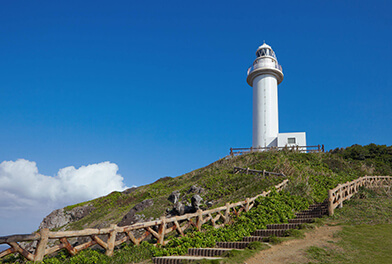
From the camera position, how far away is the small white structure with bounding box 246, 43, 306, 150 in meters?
35.6

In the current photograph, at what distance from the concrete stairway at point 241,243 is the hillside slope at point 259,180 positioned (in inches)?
95.6

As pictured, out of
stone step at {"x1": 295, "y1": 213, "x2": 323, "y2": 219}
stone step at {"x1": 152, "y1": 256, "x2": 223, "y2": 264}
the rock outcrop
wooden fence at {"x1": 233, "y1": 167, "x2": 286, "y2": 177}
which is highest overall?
wooden fence at {"x1": 233, "y1": 167, "x2": 286, "y2": 177}

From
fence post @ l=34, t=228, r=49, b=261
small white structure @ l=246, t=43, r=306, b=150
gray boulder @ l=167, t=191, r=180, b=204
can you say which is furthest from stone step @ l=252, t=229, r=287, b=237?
small white structure @ l=246, t=43, r=306, b=150

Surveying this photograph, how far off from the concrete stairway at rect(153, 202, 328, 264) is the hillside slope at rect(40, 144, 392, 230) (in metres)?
2.43

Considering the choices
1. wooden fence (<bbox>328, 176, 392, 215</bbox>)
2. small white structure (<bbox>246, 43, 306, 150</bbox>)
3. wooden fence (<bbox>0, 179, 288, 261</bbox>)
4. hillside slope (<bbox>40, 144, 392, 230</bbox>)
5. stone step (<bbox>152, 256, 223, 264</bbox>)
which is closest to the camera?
wooden fence (<bbox>0, 179, 288, 261</bbox>)

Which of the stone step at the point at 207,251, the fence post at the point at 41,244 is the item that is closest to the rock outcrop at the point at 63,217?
the stone step at the point at 207,251

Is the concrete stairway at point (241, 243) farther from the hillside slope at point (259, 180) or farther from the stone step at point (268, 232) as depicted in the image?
the hillside slope at point (259, 180)

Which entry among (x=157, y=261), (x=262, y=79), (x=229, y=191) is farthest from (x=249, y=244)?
(x=262, y=79)

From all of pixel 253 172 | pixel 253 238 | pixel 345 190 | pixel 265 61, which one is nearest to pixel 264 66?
pixel 265 61

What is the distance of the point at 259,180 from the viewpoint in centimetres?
2064

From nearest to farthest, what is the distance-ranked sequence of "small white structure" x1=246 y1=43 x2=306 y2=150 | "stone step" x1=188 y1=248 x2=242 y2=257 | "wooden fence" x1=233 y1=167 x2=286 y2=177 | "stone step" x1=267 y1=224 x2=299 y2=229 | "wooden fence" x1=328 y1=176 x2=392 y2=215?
"stone step" x1=188 y1=248 x2=242 y2=257, "stone step" x1=267 y1=224 x2=299 y2=229, "wooden fence" x1=328 y1=176 x2=392 y2=215, "wooden fence" x1=233 y1=167 x2=286 y2=177, "small white structure" x1=246 y1=43 x2=306 y2=150

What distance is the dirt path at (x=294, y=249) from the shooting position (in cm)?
766

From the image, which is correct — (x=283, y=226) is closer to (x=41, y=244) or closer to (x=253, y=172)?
(x=41, y=244)

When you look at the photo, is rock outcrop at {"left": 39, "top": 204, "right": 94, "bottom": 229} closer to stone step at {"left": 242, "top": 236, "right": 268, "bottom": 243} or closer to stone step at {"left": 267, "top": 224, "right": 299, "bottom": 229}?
stone step at {"left": 267, "top": 224, "right": 299, "bottom": 229}
